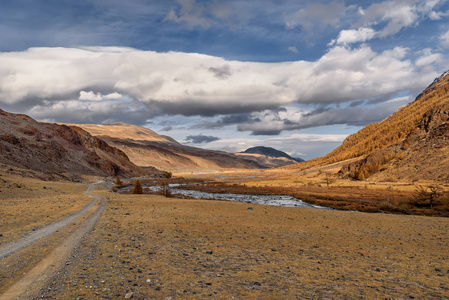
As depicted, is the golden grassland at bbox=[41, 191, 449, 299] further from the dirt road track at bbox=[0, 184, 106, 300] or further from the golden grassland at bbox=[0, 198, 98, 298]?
the golden grassland at bbox=[0, 198, 98, 298]

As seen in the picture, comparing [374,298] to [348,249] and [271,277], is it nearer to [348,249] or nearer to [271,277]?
[271,277]

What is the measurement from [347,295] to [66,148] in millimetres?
99489

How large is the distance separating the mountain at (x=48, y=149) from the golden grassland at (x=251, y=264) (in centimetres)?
5521

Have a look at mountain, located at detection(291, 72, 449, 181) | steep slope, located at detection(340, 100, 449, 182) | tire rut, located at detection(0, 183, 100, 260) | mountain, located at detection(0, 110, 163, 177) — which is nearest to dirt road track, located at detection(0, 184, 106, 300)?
tire rut, located at detection(0, 183, 100, 260)

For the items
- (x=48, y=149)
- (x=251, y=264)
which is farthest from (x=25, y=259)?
(x=48, y=149)

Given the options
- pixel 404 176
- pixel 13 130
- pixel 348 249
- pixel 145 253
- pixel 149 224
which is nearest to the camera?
pixel 145 253

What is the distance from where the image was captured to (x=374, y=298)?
682 cm

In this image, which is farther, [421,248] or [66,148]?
[66,148]

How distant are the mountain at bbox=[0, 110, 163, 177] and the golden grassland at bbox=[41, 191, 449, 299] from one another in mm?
55210

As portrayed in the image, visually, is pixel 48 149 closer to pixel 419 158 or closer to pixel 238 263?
pixel 238 263

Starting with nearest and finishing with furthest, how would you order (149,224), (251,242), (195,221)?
1. (251,242)
2. (149,224)
3. (195,221)

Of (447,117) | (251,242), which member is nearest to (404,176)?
(447,117)

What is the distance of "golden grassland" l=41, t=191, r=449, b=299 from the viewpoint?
697cm

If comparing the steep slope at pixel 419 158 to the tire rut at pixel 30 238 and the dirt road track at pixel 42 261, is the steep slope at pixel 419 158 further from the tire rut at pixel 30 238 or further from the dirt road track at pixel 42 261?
the tire rut at pixel 30 238
